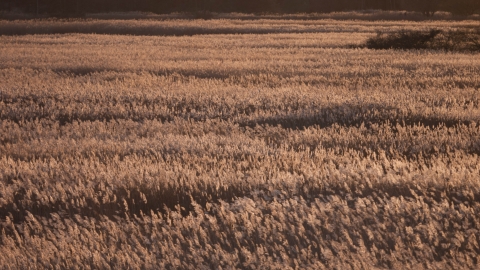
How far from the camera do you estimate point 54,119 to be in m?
10.9

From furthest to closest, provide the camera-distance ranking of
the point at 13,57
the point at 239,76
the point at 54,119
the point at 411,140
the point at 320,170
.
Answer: the point at 13,57 < the point at 239,76 < the point at 54,119 < the point at 411,140 < the point at 320,170

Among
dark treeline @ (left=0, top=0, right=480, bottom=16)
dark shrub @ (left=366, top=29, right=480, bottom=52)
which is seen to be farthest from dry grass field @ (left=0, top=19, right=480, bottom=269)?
dark treeline @ (left=0, top=0, right=480, bottom=16)

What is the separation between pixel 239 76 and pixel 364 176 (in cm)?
1205

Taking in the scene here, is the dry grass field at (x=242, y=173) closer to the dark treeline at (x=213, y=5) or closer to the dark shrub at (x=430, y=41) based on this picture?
the dark shrub at (x=430, y=41)

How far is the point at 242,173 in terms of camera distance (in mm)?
6293

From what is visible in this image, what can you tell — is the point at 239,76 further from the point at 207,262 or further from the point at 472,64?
the point at 207,262

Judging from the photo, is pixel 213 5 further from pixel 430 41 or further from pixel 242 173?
pixel 242 173

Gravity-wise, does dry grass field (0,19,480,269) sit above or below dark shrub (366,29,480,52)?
above

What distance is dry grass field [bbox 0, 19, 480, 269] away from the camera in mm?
4395

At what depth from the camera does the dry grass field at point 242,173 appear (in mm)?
4395

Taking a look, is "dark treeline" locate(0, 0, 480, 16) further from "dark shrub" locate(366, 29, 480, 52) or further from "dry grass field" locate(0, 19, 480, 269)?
"dry grass field" locate(0, 19, 480, 269)

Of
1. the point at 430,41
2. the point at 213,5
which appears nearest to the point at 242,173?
the point at 430,41

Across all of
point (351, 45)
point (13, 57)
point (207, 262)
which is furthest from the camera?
point (351, 45)

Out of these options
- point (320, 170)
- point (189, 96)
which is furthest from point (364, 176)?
point (189, 96)
